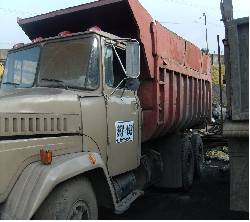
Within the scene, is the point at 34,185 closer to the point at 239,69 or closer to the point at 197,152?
the point at 239,69

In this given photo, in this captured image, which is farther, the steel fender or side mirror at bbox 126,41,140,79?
side mirror at bbox 126,41,140,79

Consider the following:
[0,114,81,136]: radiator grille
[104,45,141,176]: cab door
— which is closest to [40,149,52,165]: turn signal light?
[0,114,81,136]: radiator grille

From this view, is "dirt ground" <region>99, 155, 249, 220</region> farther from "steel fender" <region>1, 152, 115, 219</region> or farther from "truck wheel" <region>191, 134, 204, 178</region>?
"steel fender" <region>1, 152, 115, 219</region>

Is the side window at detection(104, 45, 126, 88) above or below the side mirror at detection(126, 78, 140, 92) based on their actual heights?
A: above

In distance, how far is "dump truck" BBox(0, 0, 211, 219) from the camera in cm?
304

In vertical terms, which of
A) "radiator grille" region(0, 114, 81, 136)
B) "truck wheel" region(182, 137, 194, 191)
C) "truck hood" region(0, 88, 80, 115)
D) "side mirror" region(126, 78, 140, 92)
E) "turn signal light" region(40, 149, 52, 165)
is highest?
"side mirror" region(126, 78, 140, 92)

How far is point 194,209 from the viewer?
220 inches

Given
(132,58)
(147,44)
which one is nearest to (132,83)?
(132,58)

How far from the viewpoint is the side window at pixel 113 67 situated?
4309 mm

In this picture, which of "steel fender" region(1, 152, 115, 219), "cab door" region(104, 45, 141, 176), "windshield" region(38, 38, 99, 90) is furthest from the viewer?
"cab door" region(104, 45, 141, 176)

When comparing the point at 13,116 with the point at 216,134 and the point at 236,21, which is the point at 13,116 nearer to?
the point at 236,21

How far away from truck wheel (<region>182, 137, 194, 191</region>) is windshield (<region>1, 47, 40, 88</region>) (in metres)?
3.24

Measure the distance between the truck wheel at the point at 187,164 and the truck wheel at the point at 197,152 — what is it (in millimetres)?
411

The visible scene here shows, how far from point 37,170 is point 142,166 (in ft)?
8.64
